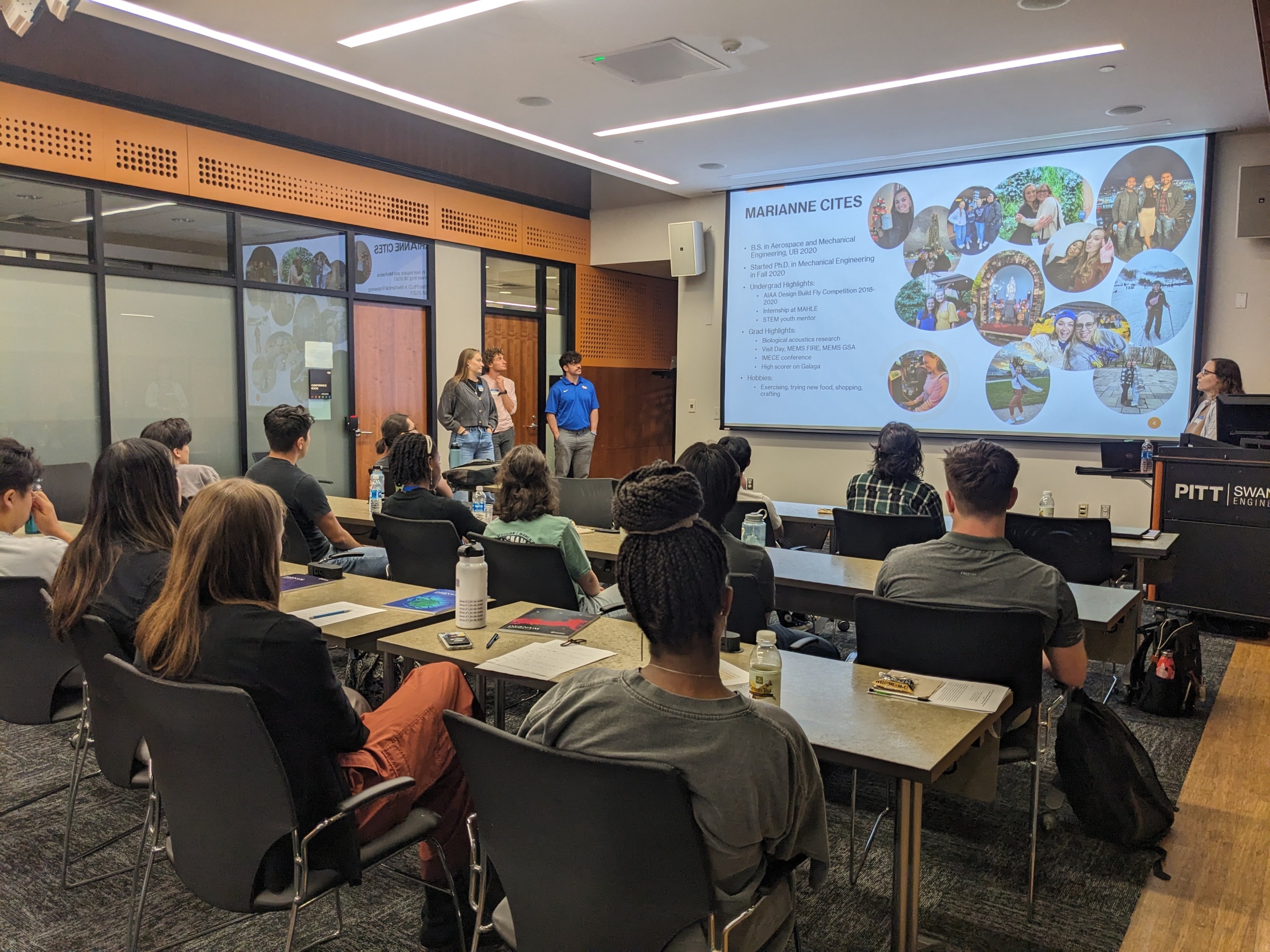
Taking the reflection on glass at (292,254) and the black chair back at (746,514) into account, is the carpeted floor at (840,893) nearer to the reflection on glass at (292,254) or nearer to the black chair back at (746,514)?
the black chair back at (746,514)

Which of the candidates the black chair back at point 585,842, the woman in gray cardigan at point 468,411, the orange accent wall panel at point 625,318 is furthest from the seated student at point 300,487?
the orange accent wall panel at point 625,318

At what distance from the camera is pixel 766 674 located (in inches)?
73.7

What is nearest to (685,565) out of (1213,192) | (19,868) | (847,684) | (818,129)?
(847,684)

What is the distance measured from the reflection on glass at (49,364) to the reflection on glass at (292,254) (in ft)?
4.14

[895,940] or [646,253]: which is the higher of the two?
[646,253]

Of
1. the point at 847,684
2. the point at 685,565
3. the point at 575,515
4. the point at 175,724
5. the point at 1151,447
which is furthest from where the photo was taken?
the point at 1151,447

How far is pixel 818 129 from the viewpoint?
21.6ft

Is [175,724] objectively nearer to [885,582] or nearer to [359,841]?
[359,841]

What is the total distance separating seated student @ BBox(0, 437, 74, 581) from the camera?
2670mm

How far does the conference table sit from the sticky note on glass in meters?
5.66

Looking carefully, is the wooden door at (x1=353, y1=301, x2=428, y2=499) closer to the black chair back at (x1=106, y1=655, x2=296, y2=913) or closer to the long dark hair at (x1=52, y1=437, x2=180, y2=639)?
the long dark hair at (x1=52, y1=437, x2=180, y2=639)

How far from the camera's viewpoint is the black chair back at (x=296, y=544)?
4.02 metres

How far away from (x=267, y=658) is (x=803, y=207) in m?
7.36

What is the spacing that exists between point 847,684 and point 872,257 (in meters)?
6.36
